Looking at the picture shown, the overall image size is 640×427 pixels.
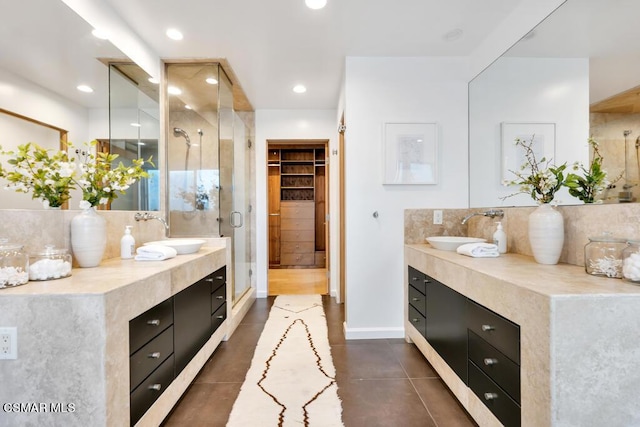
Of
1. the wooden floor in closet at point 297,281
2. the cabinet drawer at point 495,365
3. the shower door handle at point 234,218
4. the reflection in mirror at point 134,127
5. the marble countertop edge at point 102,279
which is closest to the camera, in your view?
the marble countertop edge at point 102,279

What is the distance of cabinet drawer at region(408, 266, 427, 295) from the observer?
2.23 meters

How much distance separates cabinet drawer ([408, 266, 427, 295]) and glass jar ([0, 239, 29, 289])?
2208 mm

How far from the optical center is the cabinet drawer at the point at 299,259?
620cm

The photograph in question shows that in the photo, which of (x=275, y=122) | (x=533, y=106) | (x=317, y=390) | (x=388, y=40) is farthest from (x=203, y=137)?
(x=533, y=106)

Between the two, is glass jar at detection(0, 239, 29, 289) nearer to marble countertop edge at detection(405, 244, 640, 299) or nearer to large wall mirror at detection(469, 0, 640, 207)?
marble countertop edge at detection(405, 244, 640, 299)

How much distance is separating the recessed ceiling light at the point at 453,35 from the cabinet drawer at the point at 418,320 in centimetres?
218

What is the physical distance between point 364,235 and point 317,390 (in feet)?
4.28

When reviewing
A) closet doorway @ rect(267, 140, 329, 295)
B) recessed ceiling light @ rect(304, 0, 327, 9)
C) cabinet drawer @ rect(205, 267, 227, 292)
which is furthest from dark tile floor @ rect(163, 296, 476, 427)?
closet doorway @ rect(267, 140, 329, 295)

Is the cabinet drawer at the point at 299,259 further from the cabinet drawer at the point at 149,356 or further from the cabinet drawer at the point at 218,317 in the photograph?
the cabinet drawer at the point at 149,356

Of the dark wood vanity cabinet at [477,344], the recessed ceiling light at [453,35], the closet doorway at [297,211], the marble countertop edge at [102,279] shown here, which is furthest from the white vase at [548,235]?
the closet doorway at [297,211]

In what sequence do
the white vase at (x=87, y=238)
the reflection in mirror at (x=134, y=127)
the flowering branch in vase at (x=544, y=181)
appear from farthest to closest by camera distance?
the reflection in mirror at (x=134, y=127), the flowering branch in vase at (x=544, y=181), the white vase at (x=87, y=238)

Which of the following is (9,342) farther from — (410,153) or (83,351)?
(410,153)

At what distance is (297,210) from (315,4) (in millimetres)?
4447

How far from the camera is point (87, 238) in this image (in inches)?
62.9
